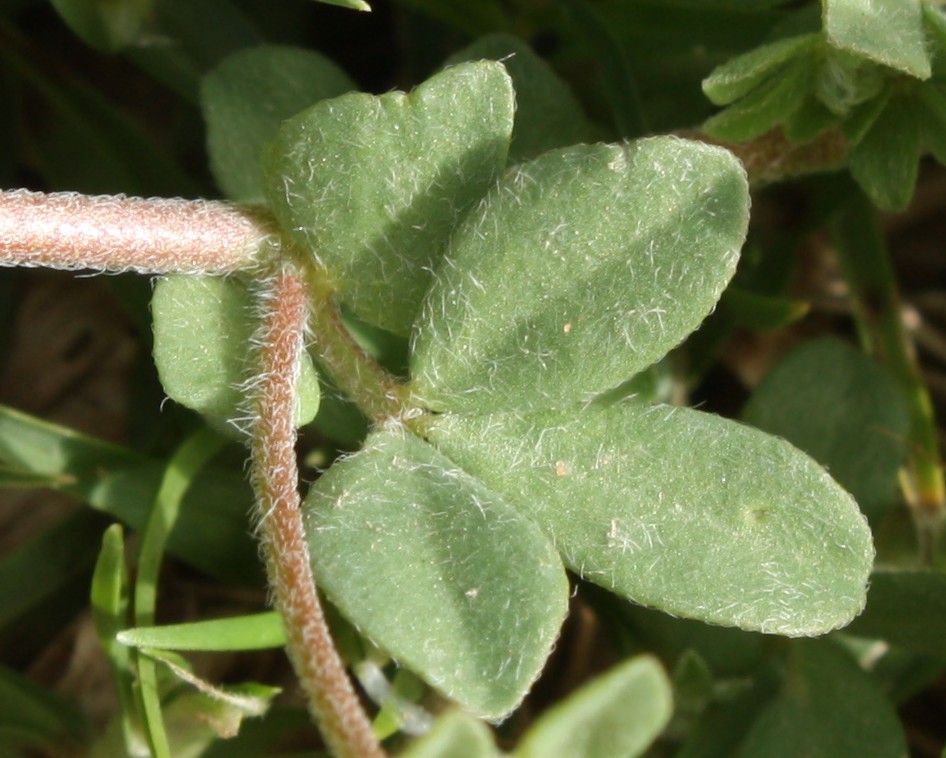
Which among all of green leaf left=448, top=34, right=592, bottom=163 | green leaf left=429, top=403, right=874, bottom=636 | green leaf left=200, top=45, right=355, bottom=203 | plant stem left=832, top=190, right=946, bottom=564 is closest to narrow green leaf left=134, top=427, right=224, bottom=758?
green leaf left=200, top=45, right=355, bottom=203

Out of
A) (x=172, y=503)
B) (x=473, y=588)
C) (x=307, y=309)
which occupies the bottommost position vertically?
(x=172, y=503)

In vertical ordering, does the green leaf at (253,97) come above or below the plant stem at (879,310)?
above

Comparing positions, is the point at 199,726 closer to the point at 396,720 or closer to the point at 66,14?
the point at 396,720

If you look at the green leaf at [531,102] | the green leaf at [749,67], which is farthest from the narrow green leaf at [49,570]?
the green leaf at [749,67]

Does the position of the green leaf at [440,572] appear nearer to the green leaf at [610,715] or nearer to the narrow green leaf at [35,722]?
the green leaf at [610,715]

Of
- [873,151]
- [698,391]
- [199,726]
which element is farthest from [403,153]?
[698,391]

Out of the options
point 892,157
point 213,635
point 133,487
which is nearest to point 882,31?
point 892,157
